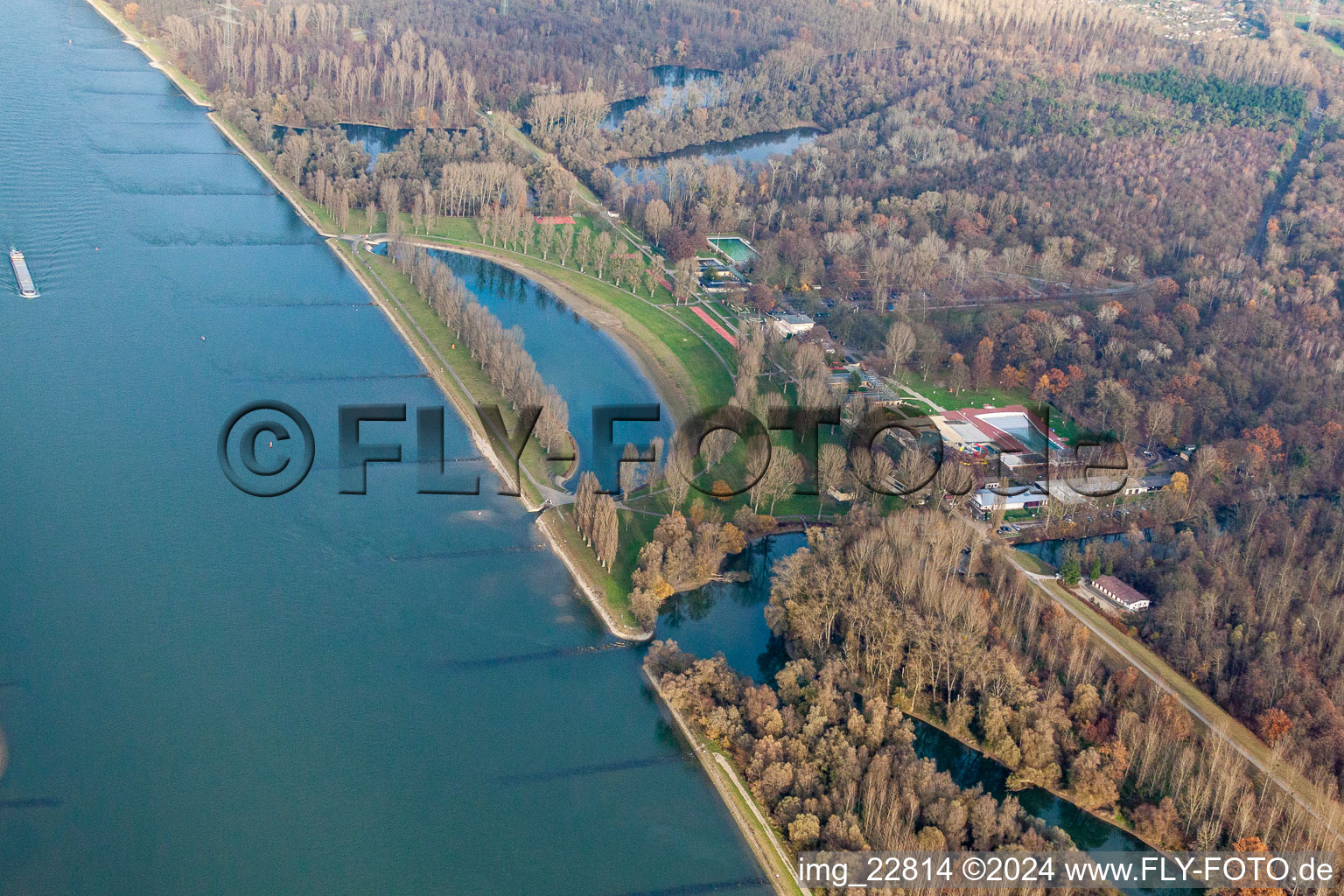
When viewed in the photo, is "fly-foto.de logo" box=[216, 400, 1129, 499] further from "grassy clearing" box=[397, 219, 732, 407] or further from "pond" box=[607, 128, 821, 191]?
"pond" box=[607, 128, 821, 191]

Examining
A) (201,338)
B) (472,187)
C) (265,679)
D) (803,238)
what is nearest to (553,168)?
(472,187)

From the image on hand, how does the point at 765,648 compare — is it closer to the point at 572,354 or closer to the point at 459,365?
the point at 459,365

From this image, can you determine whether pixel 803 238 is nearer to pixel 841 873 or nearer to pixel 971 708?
pixel 971 708

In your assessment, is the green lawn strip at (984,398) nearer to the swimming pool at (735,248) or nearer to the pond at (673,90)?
the swimming pool at (735,248)

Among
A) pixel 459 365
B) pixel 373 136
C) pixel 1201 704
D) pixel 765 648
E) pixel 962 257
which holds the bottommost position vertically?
pixel 765 648

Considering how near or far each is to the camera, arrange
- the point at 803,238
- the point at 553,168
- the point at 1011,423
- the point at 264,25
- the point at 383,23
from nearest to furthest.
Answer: the point at 1011,423 < the point at 803,238 < the point at 553,168 < the point at 264,25 < the point at 383,23

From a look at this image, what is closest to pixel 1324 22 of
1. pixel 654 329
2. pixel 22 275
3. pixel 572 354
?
pixel 654 329

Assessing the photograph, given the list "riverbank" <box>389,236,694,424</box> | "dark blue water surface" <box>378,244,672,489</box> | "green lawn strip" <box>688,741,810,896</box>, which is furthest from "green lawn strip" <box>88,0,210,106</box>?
"green lawn strip" <box>688,741,810,896</box>

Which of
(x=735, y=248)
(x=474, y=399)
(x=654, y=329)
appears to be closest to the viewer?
(x=474, y=399)
